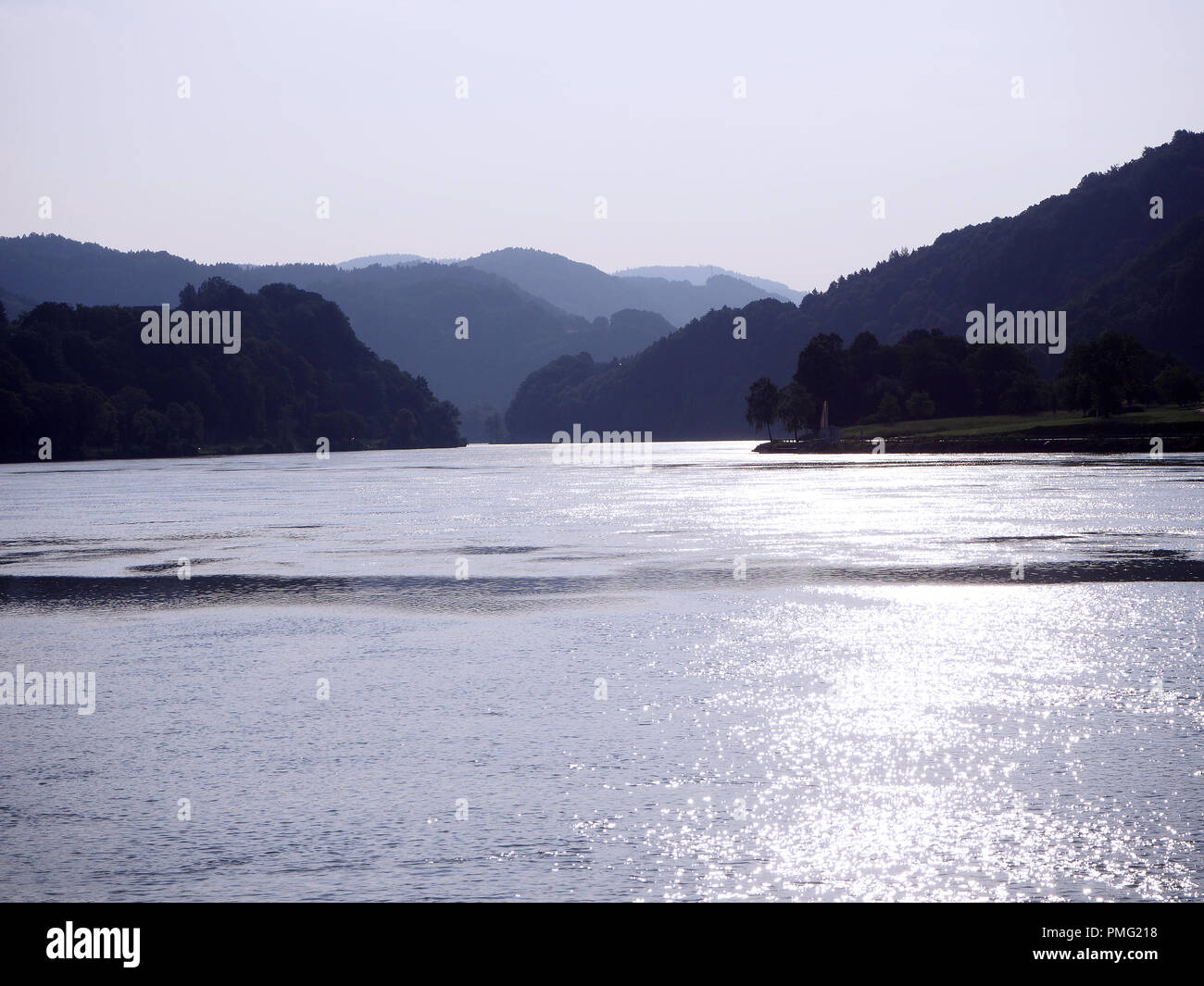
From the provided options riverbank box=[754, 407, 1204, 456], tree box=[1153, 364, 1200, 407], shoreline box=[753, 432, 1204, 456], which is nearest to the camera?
shoreline box=[753, 432, 1204, 456]

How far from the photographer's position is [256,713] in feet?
52.7

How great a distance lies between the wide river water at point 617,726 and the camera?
33.4ft

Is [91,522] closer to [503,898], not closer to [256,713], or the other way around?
[256,713]

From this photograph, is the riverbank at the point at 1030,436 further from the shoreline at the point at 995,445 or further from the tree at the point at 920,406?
the tree at the point at 920,406

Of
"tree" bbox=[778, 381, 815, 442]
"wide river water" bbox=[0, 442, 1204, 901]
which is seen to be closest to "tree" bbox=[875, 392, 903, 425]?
"tree" bbox=[778, 381, 815, 442]

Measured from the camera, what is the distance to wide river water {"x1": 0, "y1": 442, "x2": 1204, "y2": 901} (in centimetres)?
1018

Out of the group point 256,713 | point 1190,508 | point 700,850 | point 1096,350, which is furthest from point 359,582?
point 1096,350

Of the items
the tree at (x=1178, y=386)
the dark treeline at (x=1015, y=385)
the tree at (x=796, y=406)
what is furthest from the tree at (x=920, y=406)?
the tree at (x=1178, y=386)

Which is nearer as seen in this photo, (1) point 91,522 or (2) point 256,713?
(2) point 256,713

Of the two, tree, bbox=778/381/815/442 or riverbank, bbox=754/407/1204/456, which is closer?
riverbank, bbox=754/407/1204/456

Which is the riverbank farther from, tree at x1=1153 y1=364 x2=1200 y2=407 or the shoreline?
tree at x1=1153 y1=364 x2=1200 y2=407

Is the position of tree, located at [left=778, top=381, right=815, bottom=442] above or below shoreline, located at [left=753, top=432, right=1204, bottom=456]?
above

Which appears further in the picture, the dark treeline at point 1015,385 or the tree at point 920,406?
the tree at point 920,406
